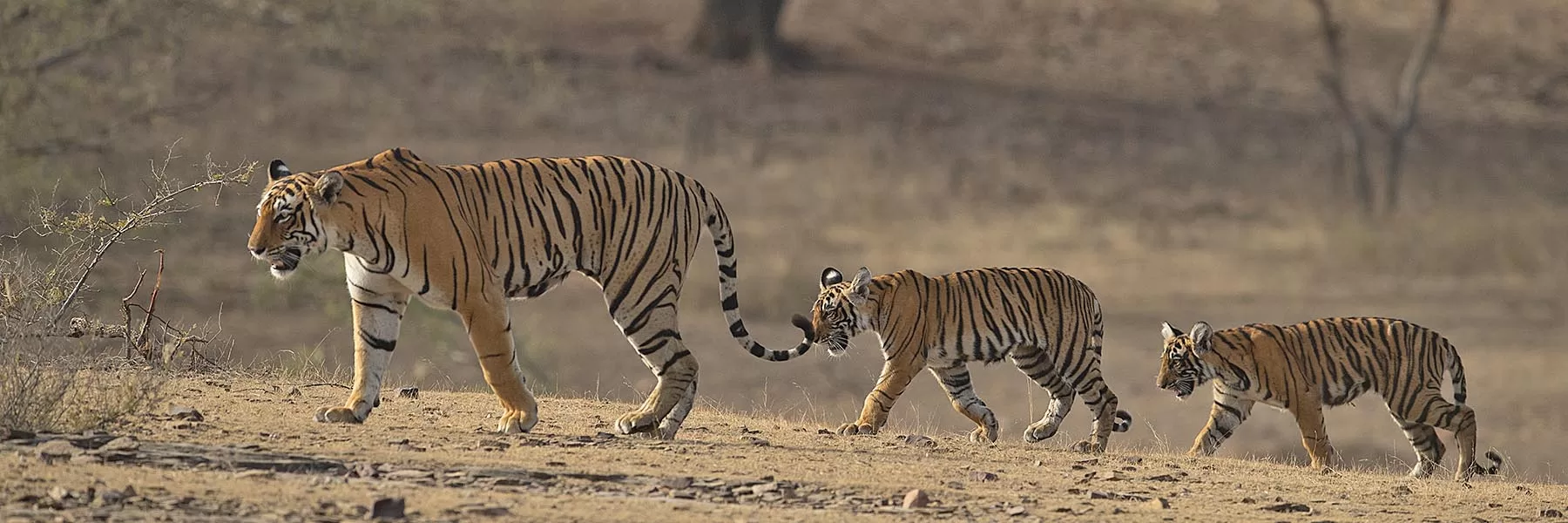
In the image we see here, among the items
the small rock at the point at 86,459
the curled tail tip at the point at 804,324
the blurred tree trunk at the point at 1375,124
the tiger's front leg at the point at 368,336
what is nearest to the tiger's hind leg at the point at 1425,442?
the curled tail tip at the point at 804,324

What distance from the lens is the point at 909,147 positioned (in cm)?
3116

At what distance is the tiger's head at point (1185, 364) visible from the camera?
419 inches

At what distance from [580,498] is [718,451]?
1.51 metres

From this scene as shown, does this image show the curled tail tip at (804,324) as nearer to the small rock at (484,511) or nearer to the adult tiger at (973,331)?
the adult tiger at (973,331)

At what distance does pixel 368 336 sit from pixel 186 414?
784 mm

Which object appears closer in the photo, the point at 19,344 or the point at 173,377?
the point at 19,344

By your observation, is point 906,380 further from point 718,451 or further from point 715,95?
point 715,95

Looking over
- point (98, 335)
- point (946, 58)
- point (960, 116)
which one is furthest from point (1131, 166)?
point (98, 335)

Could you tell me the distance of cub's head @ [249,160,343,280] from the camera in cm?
819

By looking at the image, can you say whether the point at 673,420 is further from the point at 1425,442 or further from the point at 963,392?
the point at 1425,442

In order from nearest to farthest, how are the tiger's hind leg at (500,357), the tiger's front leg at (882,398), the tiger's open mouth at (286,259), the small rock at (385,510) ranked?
the small rock at (385,510), the tiger's open mouth at (286,259), the tiger's hind leg at (500,357), the tiger's front leg at (882,398)

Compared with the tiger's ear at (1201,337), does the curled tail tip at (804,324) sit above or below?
below

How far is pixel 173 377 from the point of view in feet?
32.7

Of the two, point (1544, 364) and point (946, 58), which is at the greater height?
point (946, 58)
